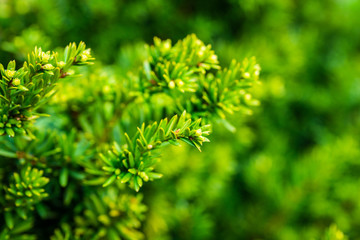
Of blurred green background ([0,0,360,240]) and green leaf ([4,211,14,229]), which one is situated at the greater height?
blurred green background ([0,0,360,240])

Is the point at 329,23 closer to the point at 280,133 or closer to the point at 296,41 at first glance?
the point at 296,41

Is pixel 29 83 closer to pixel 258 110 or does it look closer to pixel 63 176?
pixel 63 176

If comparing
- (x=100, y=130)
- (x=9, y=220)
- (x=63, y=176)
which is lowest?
(x=9, y=220)

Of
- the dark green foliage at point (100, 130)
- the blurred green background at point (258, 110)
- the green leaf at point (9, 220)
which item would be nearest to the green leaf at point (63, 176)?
the dark green foliage at point (100, 130)

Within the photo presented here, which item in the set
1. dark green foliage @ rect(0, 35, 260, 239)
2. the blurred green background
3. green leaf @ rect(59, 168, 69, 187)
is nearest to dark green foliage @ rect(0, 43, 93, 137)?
dark green foliage @ rect(0, 35, 260, 239)

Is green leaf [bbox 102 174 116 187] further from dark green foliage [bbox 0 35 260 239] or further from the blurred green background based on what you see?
the blurred green background

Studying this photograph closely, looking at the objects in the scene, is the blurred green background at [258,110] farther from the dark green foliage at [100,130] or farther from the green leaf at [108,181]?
the green leaf at [108,181]

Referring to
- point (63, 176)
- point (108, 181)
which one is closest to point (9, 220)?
point (63, 176)

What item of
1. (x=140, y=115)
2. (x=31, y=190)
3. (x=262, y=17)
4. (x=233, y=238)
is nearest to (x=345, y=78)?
(x=262, y=17)
